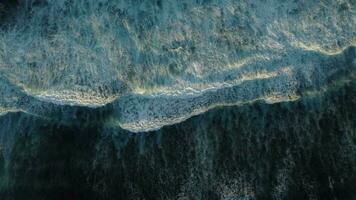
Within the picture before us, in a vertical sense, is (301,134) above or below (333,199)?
above

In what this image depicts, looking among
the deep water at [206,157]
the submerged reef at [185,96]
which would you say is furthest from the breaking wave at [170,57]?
the deep water at [206,157]

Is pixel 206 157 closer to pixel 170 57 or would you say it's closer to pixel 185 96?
pixel 185 96

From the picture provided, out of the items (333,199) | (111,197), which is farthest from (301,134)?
(111,197)

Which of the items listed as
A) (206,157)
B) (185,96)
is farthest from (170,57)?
(206,157)

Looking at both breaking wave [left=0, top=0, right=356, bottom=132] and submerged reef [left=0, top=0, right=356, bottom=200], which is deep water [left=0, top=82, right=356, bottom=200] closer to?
submerged reef [left=0, top=0, right=356, bottom=200]

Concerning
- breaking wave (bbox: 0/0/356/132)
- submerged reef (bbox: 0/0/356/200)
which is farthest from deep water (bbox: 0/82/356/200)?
breaking wave (bbox: 0/0/356/132)

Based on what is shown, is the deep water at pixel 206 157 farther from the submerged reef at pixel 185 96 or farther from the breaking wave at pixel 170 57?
the breaking wave at pixel 170 57

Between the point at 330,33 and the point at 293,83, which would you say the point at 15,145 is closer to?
the point at 293,83
